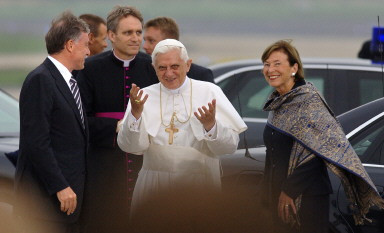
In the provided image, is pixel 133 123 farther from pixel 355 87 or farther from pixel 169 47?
pixel 355 87

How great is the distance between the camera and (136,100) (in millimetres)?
5867

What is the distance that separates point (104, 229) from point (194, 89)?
1153mm

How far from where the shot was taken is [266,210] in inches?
234

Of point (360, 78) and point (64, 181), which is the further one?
point (360, 78)

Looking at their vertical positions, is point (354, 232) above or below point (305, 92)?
below

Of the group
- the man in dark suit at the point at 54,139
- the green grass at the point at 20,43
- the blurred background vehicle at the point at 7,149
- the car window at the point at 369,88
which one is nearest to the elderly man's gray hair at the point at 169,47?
the man in dark suit at the point at 54,139

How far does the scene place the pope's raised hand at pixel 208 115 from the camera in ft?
19.0

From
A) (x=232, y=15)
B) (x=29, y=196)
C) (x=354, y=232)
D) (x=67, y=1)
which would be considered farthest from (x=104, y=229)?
(x=232, y=15)

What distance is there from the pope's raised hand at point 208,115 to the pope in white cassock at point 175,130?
55 mm

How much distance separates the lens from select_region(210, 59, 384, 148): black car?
1018 cm

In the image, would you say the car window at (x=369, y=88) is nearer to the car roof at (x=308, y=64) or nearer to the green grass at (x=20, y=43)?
the car roof at (x=308, y=64)

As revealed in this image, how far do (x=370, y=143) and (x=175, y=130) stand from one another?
3.72ft

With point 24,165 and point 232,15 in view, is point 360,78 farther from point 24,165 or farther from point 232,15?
point 232,15

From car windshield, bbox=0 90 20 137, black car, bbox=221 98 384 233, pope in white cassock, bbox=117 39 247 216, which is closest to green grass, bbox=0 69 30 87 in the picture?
car windshield, bbox=0 90 20 137
